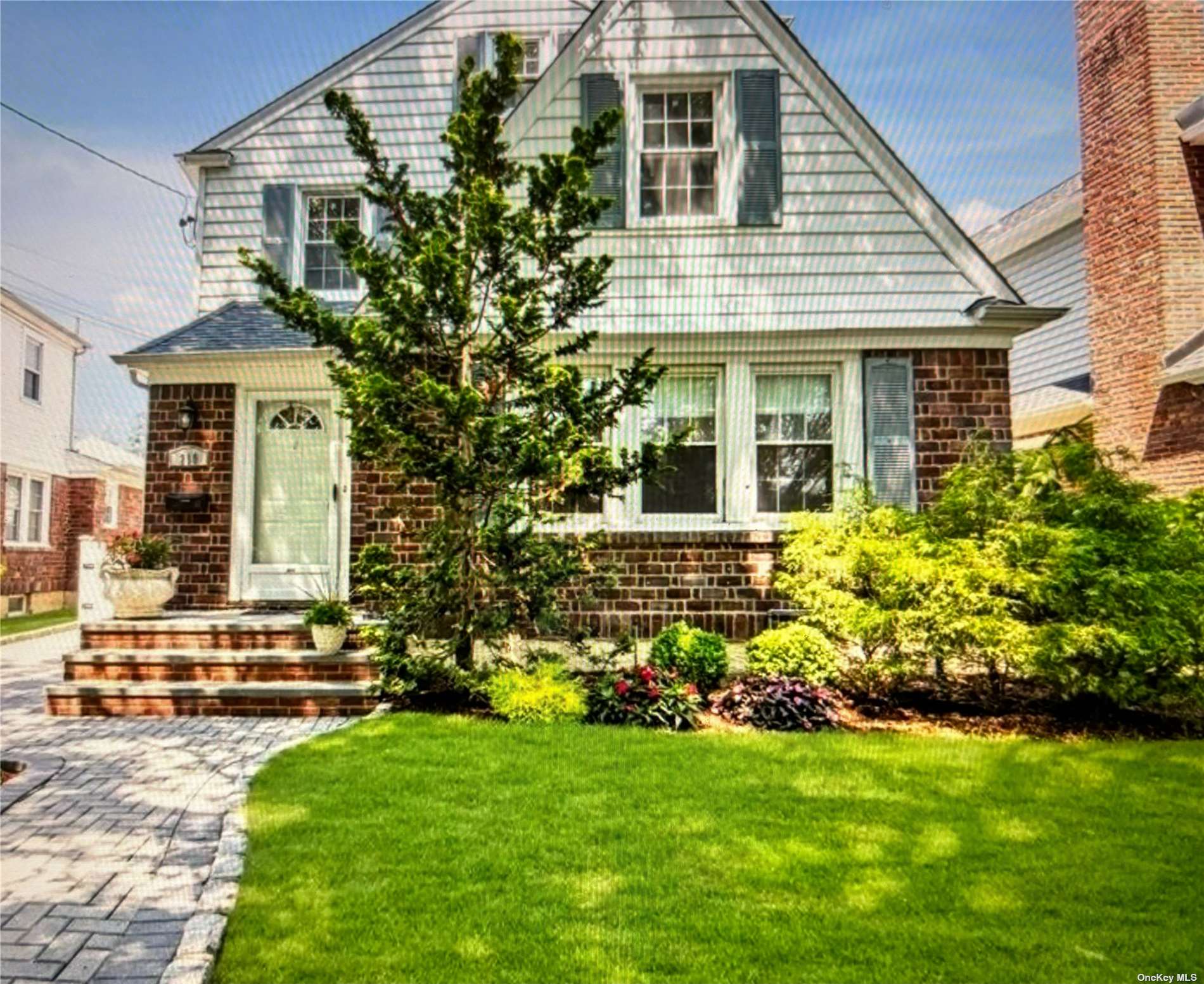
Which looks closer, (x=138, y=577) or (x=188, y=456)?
(x=138, y=577)

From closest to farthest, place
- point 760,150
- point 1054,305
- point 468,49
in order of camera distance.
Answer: point 760,150 < point 468,49 < point 1054,305

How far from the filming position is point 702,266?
25.9 feet

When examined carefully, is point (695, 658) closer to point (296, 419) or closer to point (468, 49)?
point (296, 419)

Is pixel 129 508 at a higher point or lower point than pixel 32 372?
lower

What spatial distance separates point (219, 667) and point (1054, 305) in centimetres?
1394

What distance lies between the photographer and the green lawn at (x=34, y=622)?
37.6 ft

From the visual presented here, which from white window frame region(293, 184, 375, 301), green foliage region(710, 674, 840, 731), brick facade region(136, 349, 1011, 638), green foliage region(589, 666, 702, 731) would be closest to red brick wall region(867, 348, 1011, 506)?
brick facade region(136, 349, 1011, 638)

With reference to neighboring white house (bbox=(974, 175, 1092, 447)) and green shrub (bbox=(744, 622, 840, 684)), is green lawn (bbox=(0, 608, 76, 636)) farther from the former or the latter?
neighboring white house (bbox=(974, 175, 1092, 447))

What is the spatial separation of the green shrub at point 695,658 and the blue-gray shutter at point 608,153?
459 cm

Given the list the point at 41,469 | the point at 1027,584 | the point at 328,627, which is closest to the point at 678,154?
the point at 1027,584

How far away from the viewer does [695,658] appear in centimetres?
593

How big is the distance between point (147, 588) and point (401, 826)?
4.88 meters

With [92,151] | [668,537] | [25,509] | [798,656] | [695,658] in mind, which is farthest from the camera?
[25,509]

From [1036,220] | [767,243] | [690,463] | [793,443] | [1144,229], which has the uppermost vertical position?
[1036,220]
